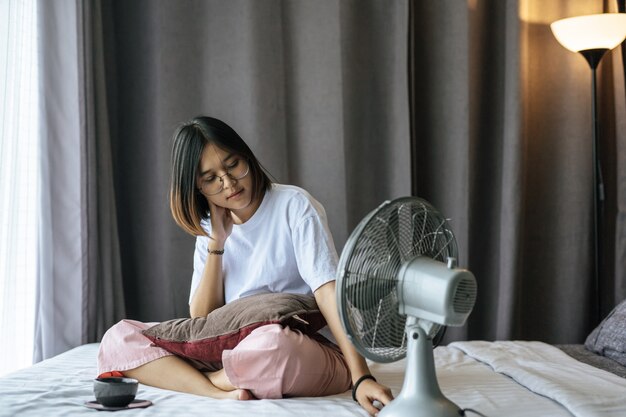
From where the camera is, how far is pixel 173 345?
1.84m

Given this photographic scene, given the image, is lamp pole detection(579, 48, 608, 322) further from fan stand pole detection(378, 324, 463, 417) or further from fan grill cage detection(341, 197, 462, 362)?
fan stand pole detection(378, 324, 463, 417)

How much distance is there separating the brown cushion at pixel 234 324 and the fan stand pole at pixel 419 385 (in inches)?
17.8

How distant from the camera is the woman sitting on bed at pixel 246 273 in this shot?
167cm

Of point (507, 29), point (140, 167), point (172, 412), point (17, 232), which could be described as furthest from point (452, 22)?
point (172, 412)

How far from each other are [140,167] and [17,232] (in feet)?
2.43

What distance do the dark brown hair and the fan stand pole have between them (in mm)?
736

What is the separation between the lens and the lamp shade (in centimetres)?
279

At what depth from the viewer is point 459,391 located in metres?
1.71

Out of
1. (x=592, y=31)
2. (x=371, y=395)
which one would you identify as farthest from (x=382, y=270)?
(x=592, y=31)

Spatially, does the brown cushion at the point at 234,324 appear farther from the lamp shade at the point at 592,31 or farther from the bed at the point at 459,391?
the lamp shade at the point at 592,31

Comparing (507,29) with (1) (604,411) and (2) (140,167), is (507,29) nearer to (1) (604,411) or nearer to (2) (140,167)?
(2) (140,167)

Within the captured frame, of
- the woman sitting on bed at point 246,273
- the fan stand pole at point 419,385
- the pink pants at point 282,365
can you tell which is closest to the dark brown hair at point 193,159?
the woman sitting on bed at point 246,273

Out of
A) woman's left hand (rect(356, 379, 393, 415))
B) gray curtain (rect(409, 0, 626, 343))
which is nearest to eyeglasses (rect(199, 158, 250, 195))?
woman's left hand (rect(356, 379, 393, 415))

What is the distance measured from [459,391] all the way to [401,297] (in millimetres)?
472
